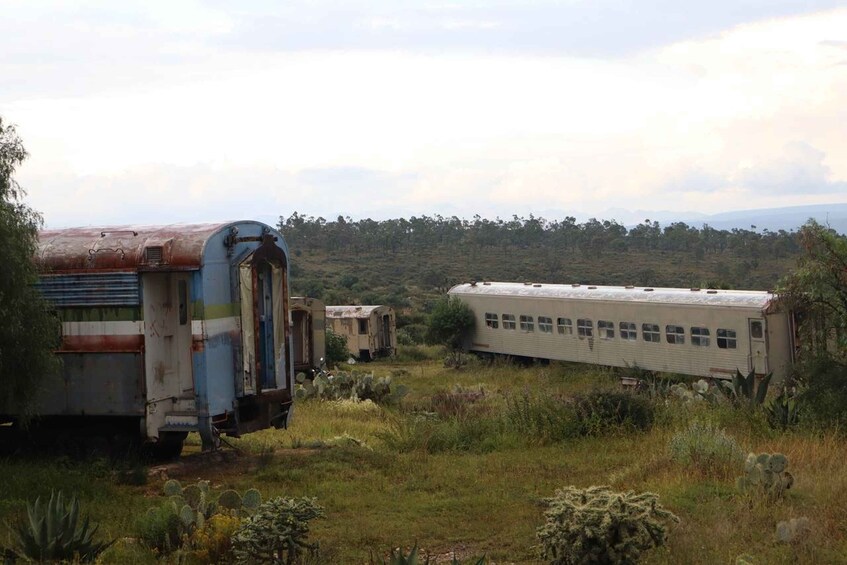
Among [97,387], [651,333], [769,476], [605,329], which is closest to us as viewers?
[769,476]

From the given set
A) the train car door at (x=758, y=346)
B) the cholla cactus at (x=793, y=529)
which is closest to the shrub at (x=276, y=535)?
the cholla cactus at (x=793, y=529)

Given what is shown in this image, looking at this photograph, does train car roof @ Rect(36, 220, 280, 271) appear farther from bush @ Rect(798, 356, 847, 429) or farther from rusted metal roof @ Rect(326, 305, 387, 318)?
rusted metal roof @ Rect(326, 305, 387, 318)

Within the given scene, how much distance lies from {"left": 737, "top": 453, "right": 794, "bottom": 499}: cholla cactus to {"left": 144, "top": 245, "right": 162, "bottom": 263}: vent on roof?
6.79 m

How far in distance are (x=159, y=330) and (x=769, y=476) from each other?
6995 millimetres

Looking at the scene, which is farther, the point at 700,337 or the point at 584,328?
the point at 584,328

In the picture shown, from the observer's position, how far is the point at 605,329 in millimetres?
24562

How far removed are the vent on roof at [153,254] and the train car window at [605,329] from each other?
1490cm

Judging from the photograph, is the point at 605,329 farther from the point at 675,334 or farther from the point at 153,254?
the point at 153,254

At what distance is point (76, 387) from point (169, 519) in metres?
4.34

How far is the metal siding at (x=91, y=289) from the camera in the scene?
11586 millimetres

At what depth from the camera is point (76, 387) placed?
1184cm

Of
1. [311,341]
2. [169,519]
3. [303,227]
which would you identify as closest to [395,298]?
[311,341]

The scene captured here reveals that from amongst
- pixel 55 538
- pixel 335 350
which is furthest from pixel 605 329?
pixel 55 538

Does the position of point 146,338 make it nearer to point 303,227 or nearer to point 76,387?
point 76,387
